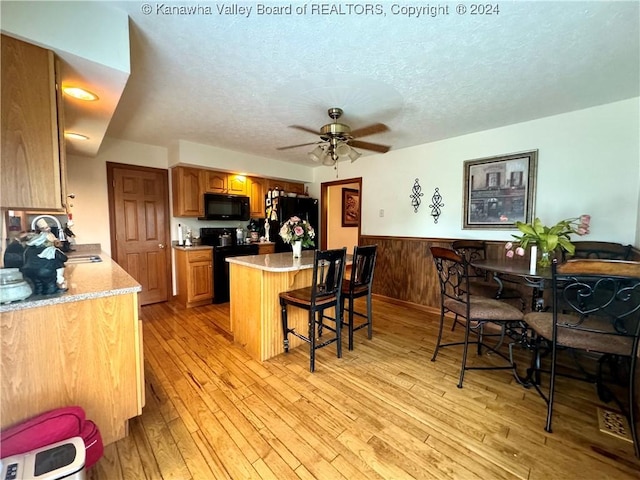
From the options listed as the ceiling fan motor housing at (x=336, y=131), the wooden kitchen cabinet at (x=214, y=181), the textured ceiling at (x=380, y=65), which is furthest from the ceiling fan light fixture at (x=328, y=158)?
the wooden kitchen cabinet at (x=214, y=181)

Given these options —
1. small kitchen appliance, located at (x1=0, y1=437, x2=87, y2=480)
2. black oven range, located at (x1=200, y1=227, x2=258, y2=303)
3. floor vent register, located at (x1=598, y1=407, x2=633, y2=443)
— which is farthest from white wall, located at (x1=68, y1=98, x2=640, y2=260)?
small kitchen appliance, located at (x1=0, y1=437, x2=87, y2=480)

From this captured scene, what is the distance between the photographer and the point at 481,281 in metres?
3.20

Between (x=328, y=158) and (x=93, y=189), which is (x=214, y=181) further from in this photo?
(x=328, y=158)

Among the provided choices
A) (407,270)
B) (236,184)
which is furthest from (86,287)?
(407,270)

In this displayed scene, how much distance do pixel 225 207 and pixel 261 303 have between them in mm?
2524

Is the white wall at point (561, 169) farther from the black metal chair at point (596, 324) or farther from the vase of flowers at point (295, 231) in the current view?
the vase of flowers at point (295, 231)

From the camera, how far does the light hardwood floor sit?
1.35 m

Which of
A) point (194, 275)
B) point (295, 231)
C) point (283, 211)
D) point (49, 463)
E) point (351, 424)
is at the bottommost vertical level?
point (351, 424)

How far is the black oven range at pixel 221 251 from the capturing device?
4070mm

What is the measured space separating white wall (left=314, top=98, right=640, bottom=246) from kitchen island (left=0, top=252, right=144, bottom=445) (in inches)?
141

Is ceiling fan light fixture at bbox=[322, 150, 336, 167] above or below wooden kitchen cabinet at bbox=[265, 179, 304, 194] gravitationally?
below

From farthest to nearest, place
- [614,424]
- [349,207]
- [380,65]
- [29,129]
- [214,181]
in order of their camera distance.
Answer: [349,207] < [214,181] < [380,65] < [614,424] < [29,129]

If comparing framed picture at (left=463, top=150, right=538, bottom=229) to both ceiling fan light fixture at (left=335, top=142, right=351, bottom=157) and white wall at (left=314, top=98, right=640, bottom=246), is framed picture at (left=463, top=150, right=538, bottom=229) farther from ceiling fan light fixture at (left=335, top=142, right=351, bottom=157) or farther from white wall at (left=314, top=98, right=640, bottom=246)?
ceiling fan light fixture at (left=335, top=142, right=351, bottom=157)

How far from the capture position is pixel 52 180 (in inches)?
53.2
